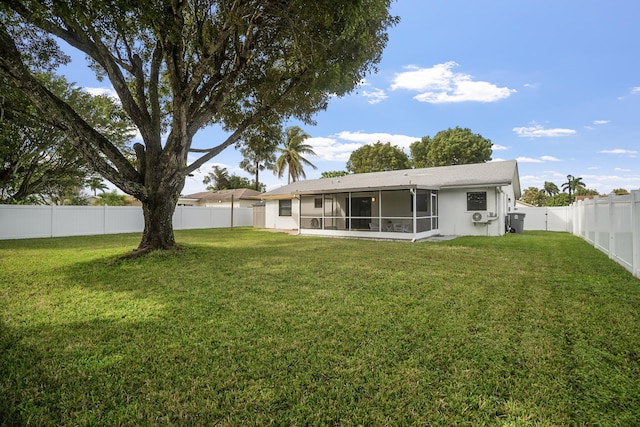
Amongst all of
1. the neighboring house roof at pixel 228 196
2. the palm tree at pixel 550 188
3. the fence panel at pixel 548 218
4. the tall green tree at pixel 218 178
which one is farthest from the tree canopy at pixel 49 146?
the palm tree at pixel 550 188

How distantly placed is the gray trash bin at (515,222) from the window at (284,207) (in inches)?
525

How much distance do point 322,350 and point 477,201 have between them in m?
13.8

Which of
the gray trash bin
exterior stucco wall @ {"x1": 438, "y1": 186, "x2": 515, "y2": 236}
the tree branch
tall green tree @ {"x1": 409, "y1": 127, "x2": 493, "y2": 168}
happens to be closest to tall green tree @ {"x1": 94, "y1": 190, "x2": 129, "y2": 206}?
the tree branch

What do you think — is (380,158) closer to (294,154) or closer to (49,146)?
(294,154)

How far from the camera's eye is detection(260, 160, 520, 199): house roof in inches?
540

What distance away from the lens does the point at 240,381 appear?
7.97ft

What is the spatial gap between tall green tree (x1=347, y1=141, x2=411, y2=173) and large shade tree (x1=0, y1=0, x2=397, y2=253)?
24725mm

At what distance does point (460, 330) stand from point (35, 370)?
4196 mm

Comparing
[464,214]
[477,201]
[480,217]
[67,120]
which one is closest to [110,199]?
[67,120]

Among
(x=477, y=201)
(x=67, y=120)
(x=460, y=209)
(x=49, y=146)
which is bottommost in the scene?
(x=460, y=209)

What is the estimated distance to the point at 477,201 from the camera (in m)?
14.4

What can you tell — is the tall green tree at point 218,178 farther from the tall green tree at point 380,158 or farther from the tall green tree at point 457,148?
the tall green tree at point 457,148

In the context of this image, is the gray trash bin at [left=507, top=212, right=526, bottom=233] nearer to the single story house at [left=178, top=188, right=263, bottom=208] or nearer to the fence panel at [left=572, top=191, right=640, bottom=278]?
the fence panel at [left=572, top=191, right=640, bottom=278]

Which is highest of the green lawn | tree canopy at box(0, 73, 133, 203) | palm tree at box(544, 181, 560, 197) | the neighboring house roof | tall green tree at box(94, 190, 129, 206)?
palm tree at box(544, 181, 560, 197)
